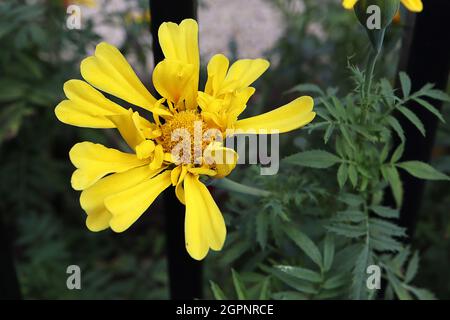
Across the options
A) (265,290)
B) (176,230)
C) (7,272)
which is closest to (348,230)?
(265,290)

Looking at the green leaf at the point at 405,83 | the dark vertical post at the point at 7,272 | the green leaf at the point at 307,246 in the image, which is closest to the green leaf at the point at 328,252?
the green leaf at the point at 307,246

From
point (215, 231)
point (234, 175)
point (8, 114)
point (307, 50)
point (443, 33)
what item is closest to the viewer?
point (215, 231)

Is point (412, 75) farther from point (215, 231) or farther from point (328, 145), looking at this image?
point (215, 231)

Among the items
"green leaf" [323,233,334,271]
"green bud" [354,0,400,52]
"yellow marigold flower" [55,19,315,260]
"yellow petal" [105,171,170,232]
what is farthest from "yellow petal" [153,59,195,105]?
"green leaf" [323,233,334,271]

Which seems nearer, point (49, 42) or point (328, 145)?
point (328, 145)
